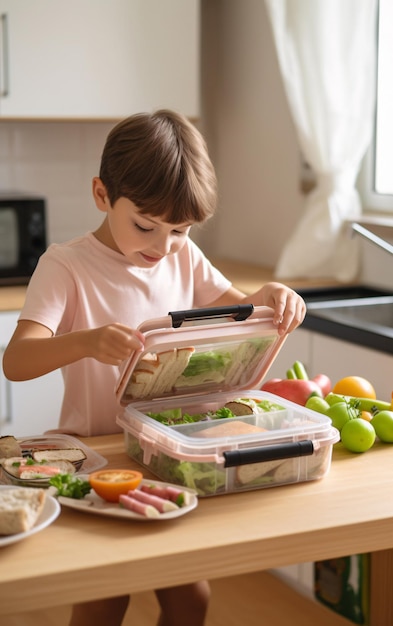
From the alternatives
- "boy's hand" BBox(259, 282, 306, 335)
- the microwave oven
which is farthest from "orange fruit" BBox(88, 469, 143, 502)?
the microwave oven

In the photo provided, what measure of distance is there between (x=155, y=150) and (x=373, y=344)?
978 millimetres

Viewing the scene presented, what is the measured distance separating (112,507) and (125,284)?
2.07 feet

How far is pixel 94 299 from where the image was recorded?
1.71 meters

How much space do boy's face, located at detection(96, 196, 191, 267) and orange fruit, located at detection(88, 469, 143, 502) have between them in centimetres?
43

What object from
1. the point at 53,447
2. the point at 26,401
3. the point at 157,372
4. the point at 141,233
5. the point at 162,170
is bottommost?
the point at 26,401

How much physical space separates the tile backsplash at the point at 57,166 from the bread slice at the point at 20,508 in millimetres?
2296

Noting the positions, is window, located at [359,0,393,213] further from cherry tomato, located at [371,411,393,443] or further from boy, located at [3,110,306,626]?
cherry tomato, located at [371,411,393,443]

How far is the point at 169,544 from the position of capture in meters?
1.10

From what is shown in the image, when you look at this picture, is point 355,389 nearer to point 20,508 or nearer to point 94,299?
point 94,299

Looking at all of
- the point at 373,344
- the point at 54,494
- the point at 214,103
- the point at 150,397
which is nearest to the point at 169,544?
the point at 54,494

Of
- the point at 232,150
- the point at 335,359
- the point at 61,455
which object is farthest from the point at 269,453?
the point at 232,150

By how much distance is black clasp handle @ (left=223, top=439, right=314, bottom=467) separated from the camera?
1.25 meters

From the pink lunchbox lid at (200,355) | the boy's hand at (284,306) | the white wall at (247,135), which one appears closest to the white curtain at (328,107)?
the white wall at (247,135)

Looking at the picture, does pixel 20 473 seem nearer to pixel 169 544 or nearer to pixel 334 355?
pixel 169 544
